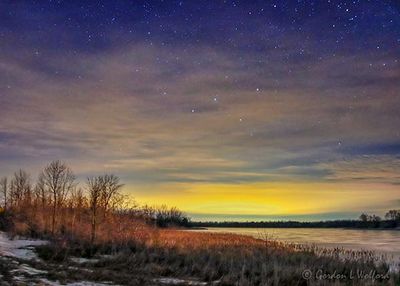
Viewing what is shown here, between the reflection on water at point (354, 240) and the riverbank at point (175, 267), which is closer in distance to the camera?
the riverbank at point (175, 267)

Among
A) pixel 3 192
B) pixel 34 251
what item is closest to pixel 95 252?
pixel 34 251

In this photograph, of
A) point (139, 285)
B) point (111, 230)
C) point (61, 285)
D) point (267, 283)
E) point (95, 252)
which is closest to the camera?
point (61, 285)

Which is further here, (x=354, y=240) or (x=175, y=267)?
(x=354, y=240)

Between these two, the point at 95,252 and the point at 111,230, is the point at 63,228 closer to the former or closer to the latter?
the point at 111,230

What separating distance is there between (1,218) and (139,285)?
42143 millimetres

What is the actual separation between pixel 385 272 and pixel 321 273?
4.15 metres

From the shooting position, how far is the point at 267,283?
20922 mm

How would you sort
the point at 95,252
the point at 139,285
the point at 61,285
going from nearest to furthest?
the point at 61,285
the point at 139,285
the point at 95,252

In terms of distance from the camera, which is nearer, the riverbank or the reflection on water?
the riverbank

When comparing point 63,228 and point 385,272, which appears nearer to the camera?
point 385,272

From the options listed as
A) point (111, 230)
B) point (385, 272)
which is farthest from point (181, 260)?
point (111, 230)

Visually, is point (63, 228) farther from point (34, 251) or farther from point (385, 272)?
point (385, 272)

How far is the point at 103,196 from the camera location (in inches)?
2072

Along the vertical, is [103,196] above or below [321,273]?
above
